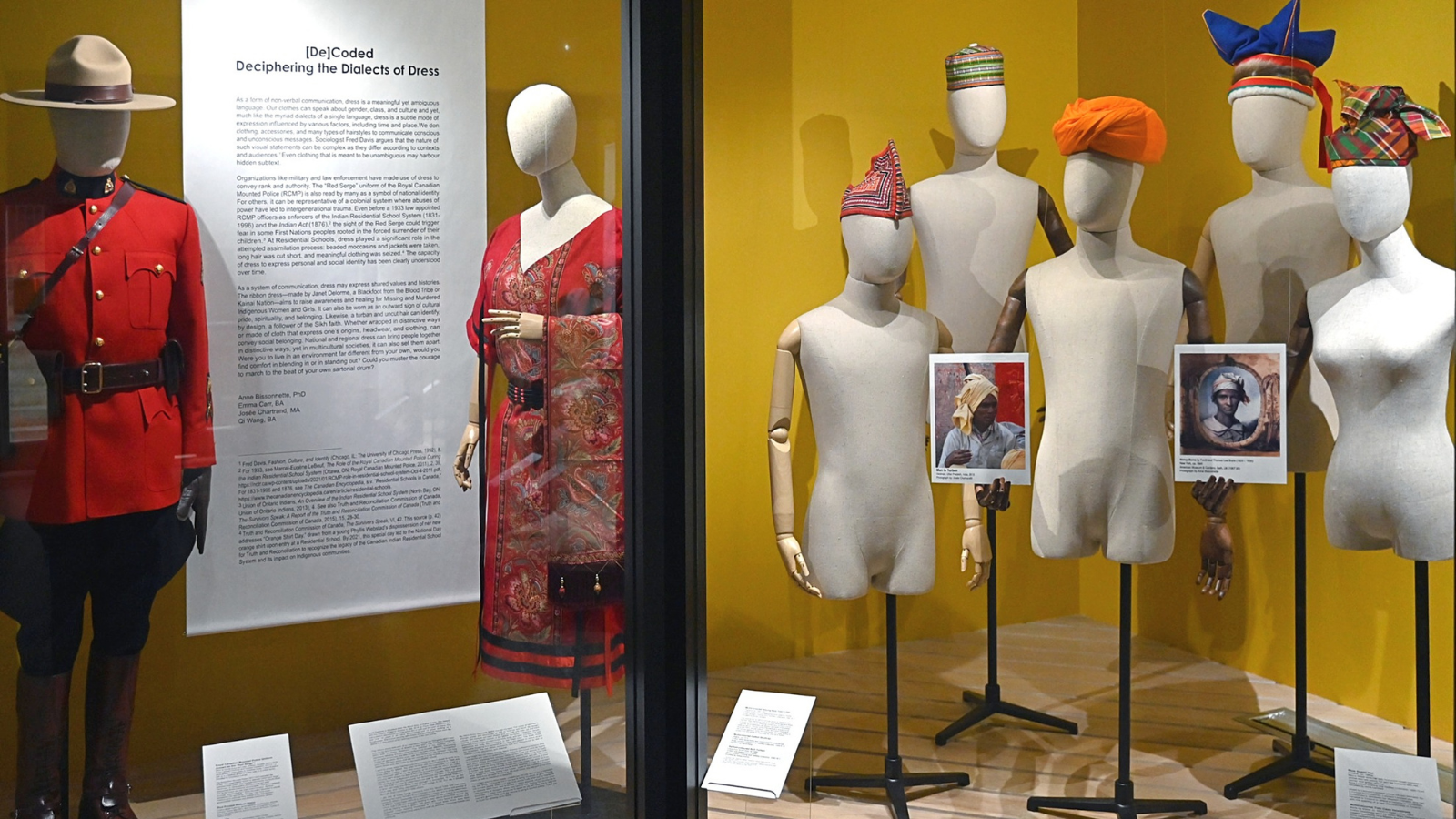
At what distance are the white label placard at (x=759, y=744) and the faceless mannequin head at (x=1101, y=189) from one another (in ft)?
3.92

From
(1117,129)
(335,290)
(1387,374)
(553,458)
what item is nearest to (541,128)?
(335,290)

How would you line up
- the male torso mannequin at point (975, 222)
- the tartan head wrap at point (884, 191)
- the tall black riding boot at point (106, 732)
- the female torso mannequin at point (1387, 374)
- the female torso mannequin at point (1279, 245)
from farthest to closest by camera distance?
the tartan head wrap at point (884, 191) < the male torso mannequin at point (975, 222) < the tall black riding boot at point (106, 732) < the female torso mannequin at point (1279, 245) < the female torso mannequin at point (1387, 374)

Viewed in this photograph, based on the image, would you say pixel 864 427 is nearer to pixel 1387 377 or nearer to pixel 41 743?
pixel 1387 377

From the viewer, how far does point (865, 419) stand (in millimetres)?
2295

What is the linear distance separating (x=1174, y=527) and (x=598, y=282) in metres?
Answer: 1.27

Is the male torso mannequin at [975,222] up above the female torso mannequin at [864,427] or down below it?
above

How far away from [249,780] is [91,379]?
2.68 feet

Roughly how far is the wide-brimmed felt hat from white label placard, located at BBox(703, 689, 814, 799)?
1715 millimetres

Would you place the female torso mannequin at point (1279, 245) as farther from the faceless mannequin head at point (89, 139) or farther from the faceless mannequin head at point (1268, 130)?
the faceless mannequin head at point (89, 139)

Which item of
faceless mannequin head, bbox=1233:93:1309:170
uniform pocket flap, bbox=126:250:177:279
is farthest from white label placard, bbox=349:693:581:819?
faceless mannequin head, bbox=1233:93:1309:170

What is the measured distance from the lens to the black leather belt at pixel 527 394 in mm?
2266

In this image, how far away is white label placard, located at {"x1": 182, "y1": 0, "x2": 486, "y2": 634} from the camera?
2018 mm

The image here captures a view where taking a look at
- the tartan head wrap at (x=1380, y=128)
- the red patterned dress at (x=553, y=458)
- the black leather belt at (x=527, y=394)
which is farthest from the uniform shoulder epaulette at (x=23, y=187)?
the tartan head wrap at (x=1380, y=128)

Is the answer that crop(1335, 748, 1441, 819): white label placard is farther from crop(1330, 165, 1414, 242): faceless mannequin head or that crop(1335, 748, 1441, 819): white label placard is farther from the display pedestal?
crop(1330, 165, 1414, 242): faceless mannequin head
